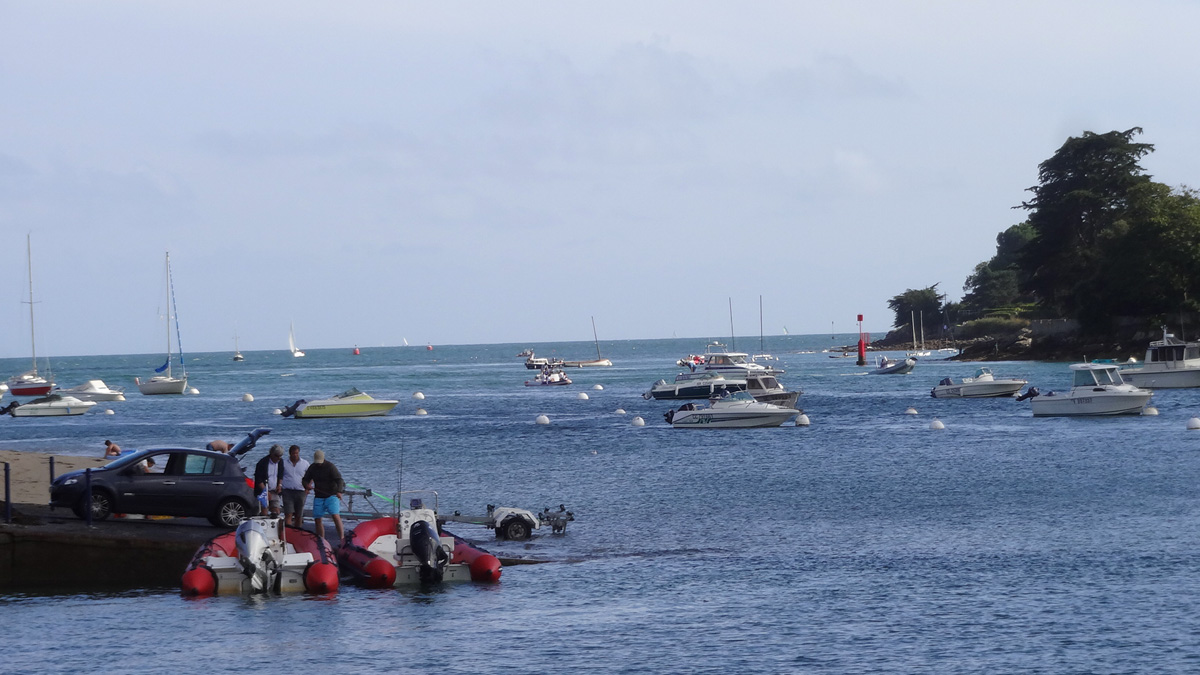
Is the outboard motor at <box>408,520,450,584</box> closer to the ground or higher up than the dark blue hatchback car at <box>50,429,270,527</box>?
closer to the ground

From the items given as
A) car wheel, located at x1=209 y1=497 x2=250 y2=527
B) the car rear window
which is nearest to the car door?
the car rear window

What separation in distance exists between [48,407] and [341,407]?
23.8 metres

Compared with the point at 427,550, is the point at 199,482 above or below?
above

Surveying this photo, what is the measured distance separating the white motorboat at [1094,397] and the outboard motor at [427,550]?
48454 mm

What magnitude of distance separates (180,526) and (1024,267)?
402 ft

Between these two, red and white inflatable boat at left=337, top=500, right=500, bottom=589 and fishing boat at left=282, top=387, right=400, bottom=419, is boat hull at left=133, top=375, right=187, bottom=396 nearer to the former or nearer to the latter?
fishing boat at left=282, top=387, right=400, bottom=419

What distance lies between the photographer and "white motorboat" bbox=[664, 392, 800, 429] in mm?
64312

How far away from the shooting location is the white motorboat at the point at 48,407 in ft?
288

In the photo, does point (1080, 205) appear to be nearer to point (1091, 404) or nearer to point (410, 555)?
point (1091, 404)

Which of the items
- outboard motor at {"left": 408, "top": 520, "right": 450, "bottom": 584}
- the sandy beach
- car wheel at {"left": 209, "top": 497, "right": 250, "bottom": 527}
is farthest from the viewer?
the sandy beach

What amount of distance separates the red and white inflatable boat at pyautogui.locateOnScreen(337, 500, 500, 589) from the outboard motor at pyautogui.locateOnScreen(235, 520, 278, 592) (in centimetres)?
189

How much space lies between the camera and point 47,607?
22.1m

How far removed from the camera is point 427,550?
23594 mm

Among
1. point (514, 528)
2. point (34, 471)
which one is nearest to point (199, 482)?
point (514, 528)
